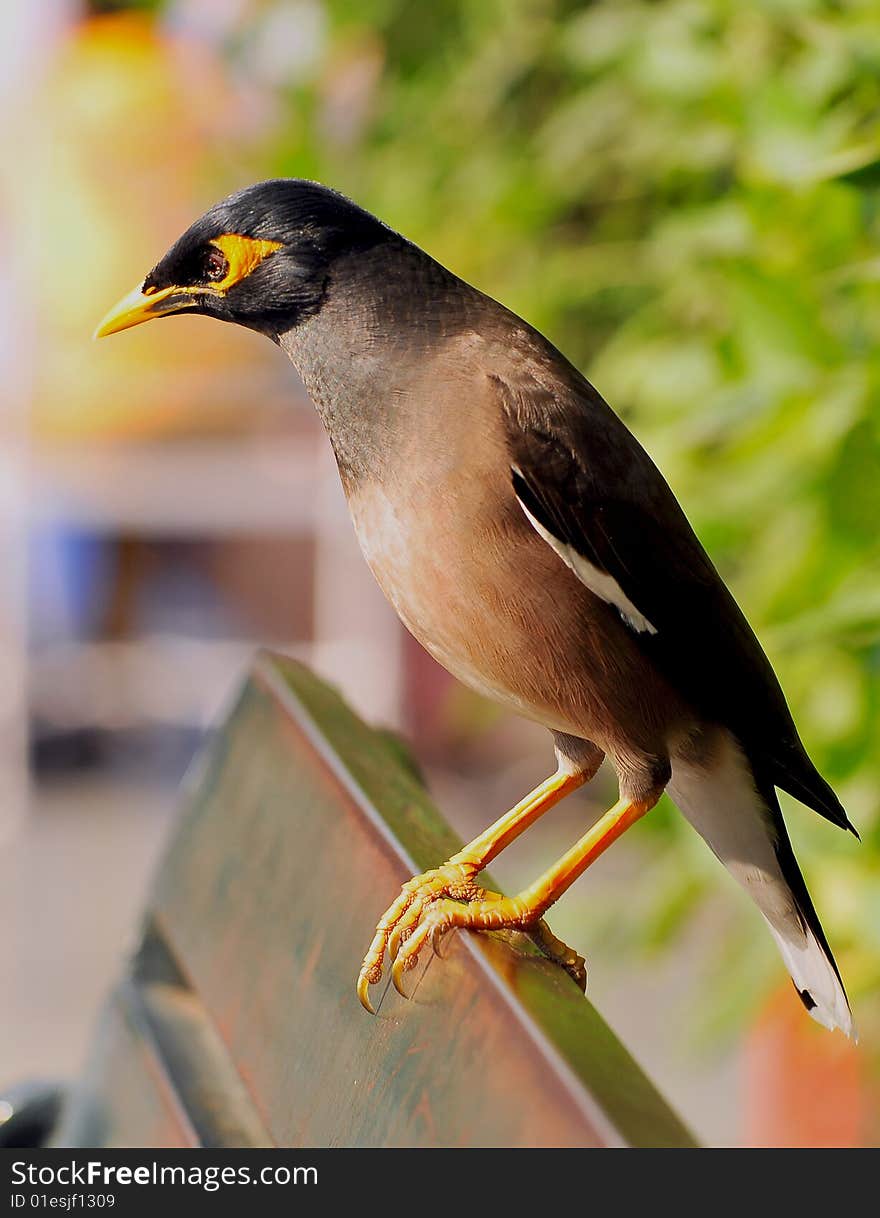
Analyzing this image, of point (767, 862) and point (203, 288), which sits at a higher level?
point (203, 288)

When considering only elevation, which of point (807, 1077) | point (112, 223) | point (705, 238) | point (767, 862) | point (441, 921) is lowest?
point (807, 1077)

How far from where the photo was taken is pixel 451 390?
128 centimetres

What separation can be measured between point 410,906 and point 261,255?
52 centimetres

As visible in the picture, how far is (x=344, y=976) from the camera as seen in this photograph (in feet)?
3.76

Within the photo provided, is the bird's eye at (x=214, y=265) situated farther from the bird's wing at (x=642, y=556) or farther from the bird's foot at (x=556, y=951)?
the bird's foot at (x=556, y=951)

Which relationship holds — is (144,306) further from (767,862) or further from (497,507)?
(767,862)

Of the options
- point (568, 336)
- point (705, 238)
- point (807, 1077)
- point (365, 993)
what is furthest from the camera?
point (568, 336)

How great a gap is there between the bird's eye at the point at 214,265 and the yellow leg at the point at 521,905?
531 mm

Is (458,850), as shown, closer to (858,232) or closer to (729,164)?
(858,232)

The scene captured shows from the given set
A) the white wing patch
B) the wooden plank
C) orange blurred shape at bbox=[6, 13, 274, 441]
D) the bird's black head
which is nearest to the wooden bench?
the wooden plank

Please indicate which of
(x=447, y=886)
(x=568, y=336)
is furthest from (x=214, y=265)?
(x=568, y=336)

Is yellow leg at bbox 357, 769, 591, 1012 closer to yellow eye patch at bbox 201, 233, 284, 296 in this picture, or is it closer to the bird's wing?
the bird's wing

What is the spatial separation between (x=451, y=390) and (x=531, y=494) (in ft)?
0.34
